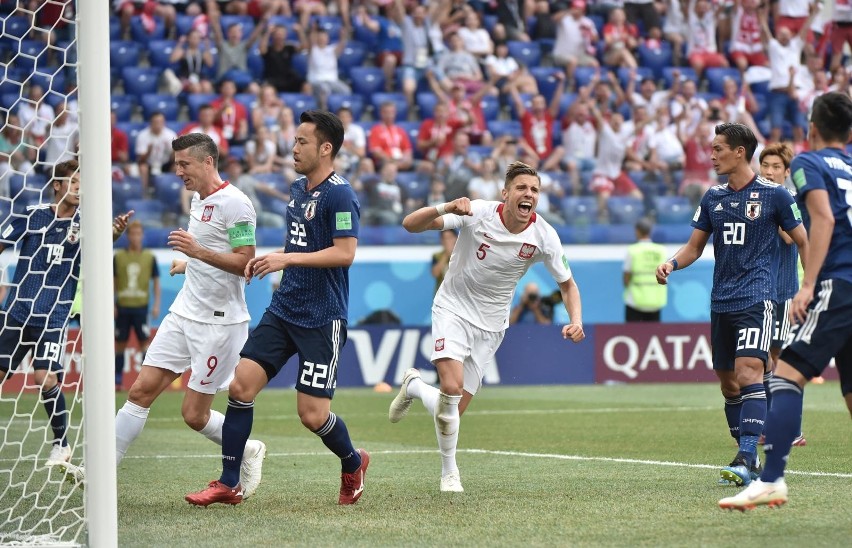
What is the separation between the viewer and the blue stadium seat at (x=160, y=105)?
21.0 meters

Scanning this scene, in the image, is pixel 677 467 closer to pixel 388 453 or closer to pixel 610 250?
pixel 388 453

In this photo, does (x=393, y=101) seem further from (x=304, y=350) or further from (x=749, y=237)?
(x=304, y=350)

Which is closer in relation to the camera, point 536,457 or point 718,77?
point 536,457

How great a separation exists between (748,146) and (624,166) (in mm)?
13436

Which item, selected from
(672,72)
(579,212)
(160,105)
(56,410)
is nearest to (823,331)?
(56,410)

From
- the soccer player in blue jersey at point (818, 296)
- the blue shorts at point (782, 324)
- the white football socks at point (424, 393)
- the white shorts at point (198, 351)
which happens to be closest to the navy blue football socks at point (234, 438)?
the white shorts at point (198, 351)

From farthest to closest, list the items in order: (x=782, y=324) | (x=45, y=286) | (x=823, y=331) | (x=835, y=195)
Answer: (x=782, y=324) → (x=45, y=286) → (x=835, y=195) → (x=823, y=331)

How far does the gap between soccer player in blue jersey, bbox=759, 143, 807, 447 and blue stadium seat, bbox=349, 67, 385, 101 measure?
13235 millimetres

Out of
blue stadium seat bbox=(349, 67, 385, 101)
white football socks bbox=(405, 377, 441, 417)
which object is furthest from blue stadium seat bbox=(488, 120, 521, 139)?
white football socks bbox=(405, 377, 441, 417)

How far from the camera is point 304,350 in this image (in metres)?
7.33

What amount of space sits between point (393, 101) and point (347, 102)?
0.90m

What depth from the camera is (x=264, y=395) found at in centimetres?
1666

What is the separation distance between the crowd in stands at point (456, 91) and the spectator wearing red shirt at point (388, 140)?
32 millimetres

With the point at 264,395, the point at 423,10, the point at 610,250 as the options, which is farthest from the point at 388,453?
the point at 423,10
